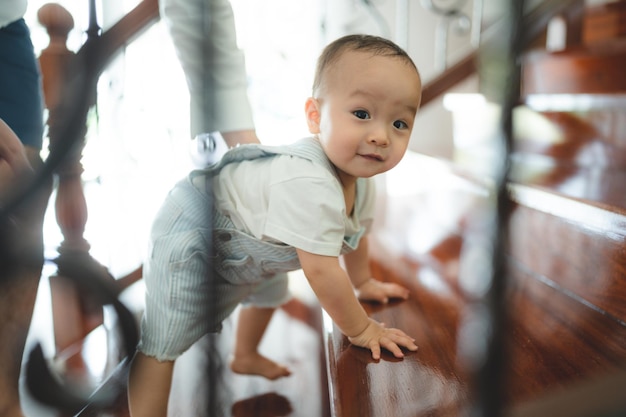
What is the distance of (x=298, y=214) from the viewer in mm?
890

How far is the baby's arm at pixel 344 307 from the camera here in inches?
34.6

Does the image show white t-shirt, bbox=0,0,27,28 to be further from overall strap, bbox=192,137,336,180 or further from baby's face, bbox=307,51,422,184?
baby's face, bbox=307,51,422,184

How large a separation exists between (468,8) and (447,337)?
131 inches

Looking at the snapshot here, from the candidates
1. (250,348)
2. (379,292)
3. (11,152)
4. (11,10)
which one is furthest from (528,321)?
(11,10)

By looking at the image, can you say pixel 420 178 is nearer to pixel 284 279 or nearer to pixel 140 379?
pixel 284 279

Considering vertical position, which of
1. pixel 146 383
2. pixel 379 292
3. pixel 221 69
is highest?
pixel 221 69

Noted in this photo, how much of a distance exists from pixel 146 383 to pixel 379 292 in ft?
1.72

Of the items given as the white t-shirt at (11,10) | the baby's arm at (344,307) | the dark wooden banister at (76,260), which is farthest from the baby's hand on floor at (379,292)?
the white t-shirt at (11,10)

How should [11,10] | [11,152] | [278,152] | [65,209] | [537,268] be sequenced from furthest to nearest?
[65,209], [537,268], [278,152], [11,10], [11,152]

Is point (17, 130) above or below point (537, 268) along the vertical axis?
above

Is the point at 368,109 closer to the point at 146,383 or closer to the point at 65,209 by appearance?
the point at 146,383

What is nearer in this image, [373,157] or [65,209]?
[373,157]

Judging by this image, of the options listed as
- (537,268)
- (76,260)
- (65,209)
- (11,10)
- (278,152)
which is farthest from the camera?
(65,209)

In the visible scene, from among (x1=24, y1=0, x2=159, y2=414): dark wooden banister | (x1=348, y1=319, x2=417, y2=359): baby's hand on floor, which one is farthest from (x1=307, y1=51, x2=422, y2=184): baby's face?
(x1=24, y1=0, x2=159, y2=414): dark wooden banister
